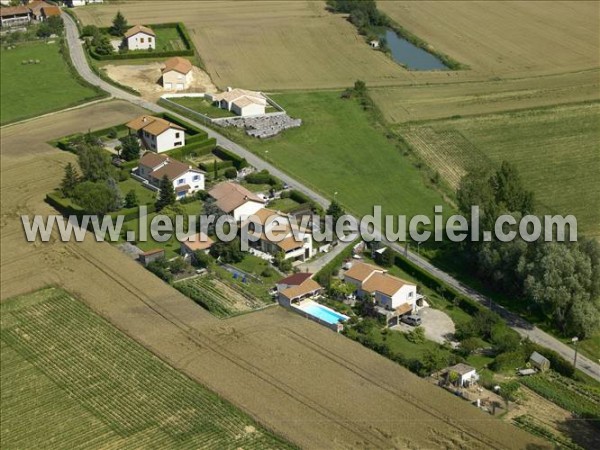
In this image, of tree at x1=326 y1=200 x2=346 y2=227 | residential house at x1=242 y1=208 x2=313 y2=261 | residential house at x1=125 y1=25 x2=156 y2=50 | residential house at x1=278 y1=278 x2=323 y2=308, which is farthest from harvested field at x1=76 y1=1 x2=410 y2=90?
residential house at x1=278 y1=278 x2=323 y2=308

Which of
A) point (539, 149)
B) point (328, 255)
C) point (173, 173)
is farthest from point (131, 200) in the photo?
point (539, 149)

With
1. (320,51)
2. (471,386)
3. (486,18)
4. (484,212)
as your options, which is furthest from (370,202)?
(486,18)

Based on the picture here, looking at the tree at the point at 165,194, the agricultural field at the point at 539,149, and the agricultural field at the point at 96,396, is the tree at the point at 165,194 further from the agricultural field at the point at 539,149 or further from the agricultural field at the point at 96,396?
the agricultural field at the point at 539,149

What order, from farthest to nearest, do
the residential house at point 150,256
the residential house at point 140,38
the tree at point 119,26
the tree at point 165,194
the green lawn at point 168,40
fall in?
the tree at point 119,26 → the green lawn at point 168,40 → the residential house at point 140,38 → the tree at point 165,194 → the residential house at point 150,256

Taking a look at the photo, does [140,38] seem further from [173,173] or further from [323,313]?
[323,313]

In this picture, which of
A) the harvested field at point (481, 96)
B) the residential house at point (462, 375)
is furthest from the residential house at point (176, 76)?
the residential house at point (462, 375)
